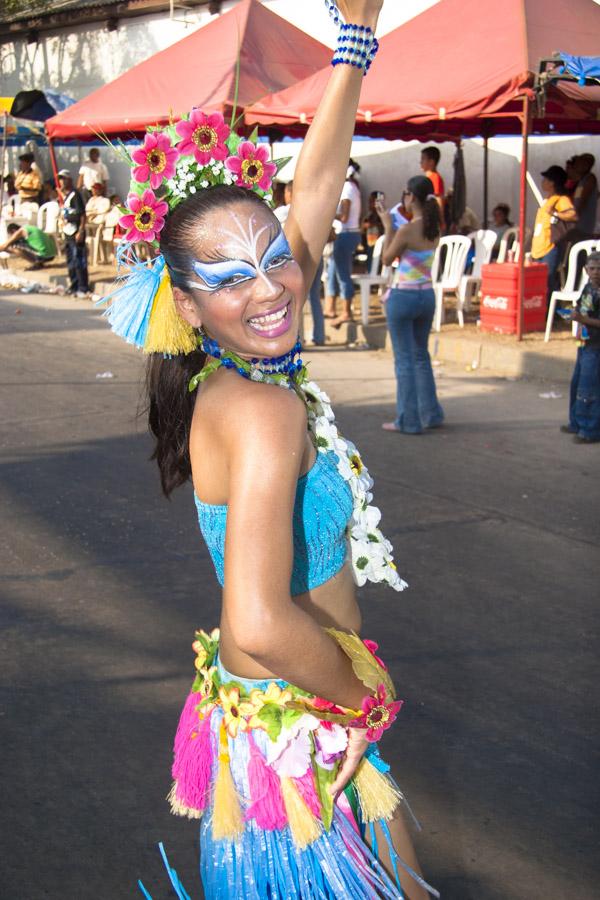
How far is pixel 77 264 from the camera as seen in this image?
687 inches

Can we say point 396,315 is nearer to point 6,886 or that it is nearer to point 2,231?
point 6,886

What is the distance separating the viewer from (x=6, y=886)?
3.16 meters

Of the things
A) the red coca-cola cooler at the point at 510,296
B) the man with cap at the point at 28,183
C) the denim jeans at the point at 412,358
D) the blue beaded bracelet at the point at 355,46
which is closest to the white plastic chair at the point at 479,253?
the red coca-cola cooler at the point at 510,296

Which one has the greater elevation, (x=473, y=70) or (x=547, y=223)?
(x=473, y=70)

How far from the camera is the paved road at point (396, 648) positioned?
132 inches

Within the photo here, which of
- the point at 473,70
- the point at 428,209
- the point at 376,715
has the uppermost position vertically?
the point at 473,70

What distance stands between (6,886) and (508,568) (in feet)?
10.4

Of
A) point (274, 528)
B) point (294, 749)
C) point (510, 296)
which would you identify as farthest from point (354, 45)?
point (510, 296)

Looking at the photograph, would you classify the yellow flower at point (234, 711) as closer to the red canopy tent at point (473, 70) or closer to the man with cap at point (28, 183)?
the red canopy tent at point (473, 70)

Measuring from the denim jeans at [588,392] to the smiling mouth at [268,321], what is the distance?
6363mm

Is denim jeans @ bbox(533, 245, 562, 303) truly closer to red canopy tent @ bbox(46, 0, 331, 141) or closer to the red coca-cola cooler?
the red coca-cola cooler

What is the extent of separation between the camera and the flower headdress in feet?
6.81

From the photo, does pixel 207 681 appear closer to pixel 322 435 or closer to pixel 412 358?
pixel 322 435

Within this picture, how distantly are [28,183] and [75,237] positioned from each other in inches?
306
